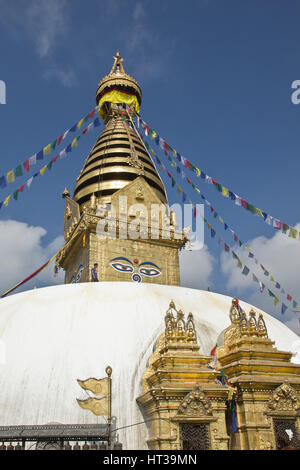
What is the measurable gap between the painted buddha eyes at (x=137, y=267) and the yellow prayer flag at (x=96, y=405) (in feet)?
27.7

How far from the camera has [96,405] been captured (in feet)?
24.9

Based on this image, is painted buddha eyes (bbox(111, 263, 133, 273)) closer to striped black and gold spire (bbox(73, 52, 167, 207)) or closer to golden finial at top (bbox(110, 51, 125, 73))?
striped black and gold spire (bbox(73, 52, 167, 207))

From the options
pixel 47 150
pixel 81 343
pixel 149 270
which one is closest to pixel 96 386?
pixel 81 343

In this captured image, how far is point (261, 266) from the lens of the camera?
12.7 m

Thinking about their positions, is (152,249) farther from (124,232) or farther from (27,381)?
(27,381)

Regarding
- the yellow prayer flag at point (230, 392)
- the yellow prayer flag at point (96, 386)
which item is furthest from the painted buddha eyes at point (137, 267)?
the yellow prayer flag at point (230, 392)

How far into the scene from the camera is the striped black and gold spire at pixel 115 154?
18516 millimetres

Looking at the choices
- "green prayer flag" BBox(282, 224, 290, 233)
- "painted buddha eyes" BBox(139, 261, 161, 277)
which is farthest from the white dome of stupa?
"painted buddha eyes" BBox(139, 261, 161, 277)

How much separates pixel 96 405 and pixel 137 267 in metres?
8.97

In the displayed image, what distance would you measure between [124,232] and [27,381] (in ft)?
30.4

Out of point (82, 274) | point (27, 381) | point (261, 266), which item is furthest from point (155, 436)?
point (82, 274)

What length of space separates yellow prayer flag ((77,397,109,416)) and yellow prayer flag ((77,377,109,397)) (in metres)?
0.13

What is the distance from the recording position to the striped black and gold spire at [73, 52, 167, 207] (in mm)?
18516
